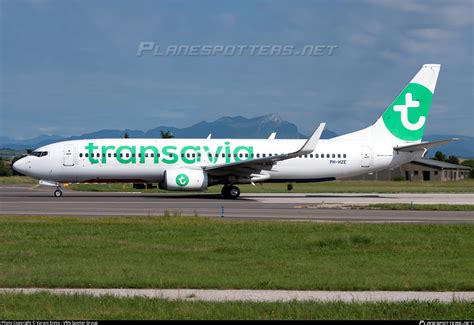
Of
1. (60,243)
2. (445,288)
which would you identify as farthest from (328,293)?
(60,243)

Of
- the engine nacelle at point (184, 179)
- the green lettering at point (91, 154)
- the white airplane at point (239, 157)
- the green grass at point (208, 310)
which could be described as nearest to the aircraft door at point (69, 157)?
the white airplane at point (239, 157)

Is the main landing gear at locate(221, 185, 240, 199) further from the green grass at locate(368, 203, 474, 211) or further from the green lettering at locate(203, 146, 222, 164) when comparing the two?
the green grass at locate(368, 203, 474, 211)

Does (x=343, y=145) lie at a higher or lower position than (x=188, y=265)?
higher

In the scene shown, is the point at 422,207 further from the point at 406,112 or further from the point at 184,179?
the point at 184,179

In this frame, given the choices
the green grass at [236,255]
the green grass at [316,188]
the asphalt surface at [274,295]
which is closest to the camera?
the asphalt surface at [274,295]

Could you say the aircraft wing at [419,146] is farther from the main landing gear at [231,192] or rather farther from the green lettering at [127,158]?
the green lettering at [127,158]

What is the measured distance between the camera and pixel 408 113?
43812 millimetres

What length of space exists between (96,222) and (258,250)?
881 centimetres

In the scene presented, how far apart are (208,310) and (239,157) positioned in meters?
31.9

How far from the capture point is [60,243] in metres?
17.8

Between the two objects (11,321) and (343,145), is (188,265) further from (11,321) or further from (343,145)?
(343,145)

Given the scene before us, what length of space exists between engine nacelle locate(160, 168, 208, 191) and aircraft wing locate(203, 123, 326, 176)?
35.9 inches

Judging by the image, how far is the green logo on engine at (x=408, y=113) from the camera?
43719mm


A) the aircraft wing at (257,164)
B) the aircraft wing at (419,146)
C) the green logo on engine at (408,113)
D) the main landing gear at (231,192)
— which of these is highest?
the green logo on engine at (408,113)
